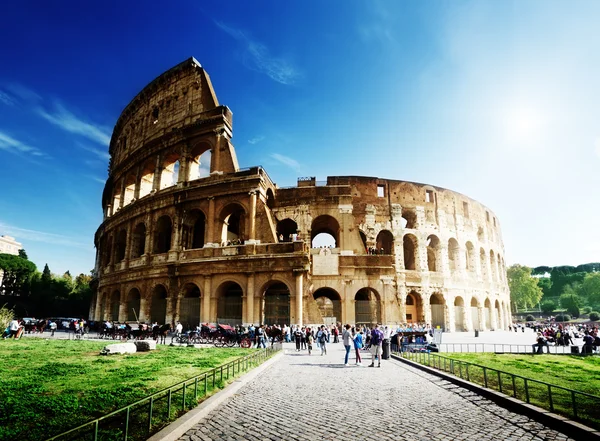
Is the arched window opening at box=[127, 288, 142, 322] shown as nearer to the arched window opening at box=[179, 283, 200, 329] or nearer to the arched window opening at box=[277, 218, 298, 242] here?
the arched window opening at box=[179, 283, 200, 329]

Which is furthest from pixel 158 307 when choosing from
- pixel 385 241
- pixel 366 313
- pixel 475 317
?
pixel 475 317

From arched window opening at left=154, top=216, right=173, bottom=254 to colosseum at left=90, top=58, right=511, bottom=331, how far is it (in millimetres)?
113

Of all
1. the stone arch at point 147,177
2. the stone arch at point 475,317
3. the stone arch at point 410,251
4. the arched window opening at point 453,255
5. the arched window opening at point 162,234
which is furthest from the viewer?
the arched window opening at point 453,255

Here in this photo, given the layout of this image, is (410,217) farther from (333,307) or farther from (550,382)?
(550,382)

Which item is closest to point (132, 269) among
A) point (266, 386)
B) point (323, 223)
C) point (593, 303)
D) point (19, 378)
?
point (323, 223)

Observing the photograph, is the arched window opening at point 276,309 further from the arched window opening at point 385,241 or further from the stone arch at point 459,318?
the stone arch at point 459,318

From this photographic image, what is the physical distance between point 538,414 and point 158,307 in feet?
80.1

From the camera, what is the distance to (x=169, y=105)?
3033 cm

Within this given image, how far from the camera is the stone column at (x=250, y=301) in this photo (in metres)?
22.3

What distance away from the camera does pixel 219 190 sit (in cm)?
2477

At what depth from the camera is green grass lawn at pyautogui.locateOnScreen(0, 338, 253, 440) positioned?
5141 mm

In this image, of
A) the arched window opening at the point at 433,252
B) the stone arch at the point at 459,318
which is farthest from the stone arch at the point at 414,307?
the stone arch at the point at 459,318

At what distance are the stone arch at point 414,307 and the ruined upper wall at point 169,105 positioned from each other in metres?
19.8

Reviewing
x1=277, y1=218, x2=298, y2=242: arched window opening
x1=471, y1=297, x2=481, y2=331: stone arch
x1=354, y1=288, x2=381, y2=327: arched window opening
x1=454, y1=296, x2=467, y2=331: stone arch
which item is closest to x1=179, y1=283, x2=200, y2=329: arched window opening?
x1=277, y1=218, x2=298, y2=242: arched window opening
